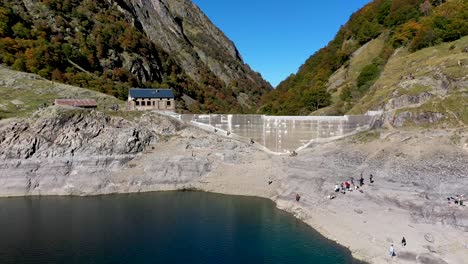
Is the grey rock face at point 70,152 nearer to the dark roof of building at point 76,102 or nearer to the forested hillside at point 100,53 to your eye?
the dark roof of building at point 76,102

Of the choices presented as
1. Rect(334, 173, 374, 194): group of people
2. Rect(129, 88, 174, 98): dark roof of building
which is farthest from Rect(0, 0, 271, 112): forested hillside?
Rect(334, 173, 374, 194): group of people

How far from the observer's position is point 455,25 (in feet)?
253

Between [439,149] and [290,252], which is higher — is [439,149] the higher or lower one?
the higher one

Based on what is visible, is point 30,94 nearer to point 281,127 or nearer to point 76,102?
point 76,102

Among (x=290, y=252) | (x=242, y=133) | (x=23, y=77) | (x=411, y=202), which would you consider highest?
(x=23, y=77)

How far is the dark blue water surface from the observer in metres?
38.4

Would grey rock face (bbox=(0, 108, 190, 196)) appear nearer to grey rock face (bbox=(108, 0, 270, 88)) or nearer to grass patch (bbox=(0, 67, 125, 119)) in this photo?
grass patch (bbox=(0, 67, 125, 119))

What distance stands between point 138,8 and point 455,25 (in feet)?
442

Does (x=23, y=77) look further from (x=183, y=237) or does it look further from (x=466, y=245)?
(x=466, y=245)

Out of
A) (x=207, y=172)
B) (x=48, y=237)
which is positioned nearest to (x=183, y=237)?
(x=48, y=237)

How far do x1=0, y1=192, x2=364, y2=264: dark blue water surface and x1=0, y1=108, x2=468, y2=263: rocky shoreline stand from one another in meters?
3.65

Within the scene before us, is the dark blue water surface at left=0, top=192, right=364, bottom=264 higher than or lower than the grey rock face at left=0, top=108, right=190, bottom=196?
lower

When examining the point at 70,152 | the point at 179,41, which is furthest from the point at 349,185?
the point at 179,41

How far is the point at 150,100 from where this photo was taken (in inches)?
3103
